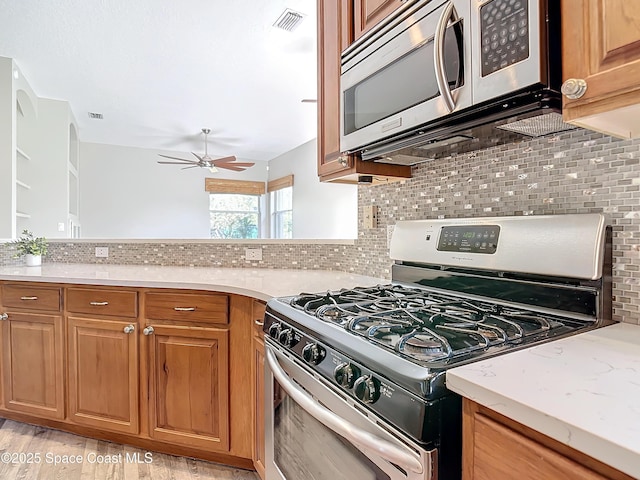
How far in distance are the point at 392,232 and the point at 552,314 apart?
0.77 m

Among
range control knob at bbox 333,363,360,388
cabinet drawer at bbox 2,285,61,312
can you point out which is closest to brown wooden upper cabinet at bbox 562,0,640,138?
range control knob at bbox 333,363,360,388

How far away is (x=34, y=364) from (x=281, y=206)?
17.3 feet

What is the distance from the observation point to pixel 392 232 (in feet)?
5.62

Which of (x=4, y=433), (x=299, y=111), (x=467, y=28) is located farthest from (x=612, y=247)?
(x=299, y=111)

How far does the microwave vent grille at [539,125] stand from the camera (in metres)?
0.99

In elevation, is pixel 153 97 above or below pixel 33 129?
above

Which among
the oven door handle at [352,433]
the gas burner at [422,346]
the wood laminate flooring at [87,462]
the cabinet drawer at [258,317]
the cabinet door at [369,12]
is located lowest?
the wood laminate flooring at [87,462]

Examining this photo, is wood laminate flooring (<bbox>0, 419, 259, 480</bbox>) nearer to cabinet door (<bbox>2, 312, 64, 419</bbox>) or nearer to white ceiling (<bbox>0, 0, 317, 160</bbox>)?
cabinet door (<bbox>2, 312, 64, 419</bbox>)

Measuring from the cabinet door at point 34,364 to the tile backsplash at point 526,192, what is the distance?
4.73ft

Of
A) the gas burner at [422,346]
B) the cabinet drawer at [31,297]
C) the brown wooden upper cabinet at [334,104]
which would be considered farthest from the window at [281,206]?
the gas burner at [422,346]

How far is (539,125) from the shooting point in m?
1.05

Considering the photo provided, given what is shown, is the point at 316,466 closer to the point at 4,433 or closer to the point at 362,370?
the point at 362,370

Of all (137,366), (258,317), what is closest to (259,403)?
(258,317)

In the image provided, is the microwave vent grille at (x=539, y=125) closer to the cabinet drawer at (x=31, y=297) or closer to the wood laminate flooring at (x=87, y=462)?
the wood laminate flooring at (x=87, y=462)
